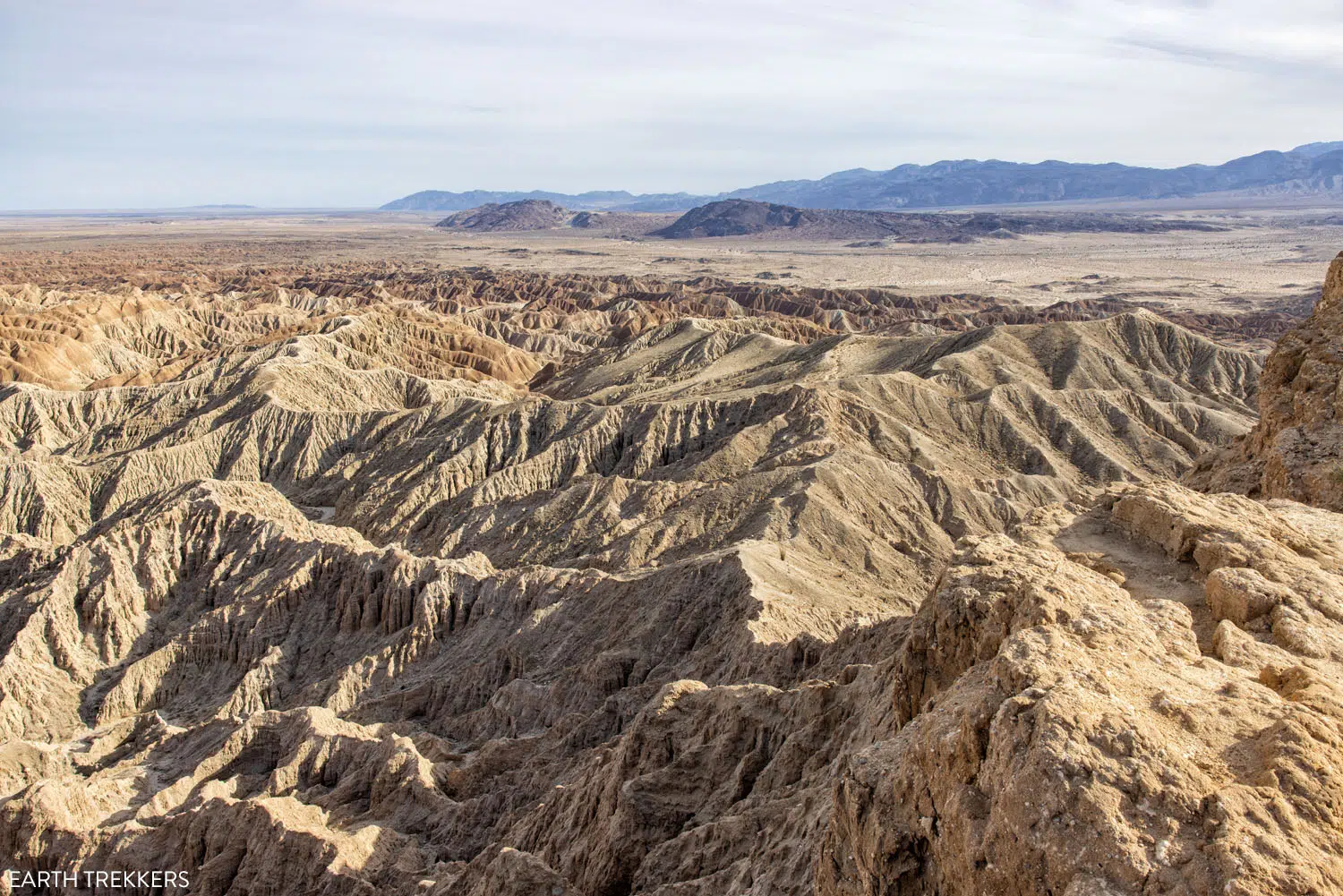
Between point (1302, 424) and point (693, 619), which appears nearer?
point (1302, 424)

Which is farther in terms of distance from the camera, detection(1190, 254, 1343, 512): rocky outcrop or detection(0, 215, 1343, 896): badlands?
detection(1190, 254, 1343, 512): rocky outcrop

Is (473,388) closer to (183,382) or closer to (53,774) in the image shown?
(183,382)

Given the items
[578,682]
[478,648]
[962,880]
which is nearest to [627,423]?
[478,648]

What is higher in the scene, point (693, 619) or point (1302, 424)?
point (1302, 424)

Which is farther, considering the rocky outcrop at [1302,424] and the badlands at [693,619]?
the rocky outcrop at [1302,424]
